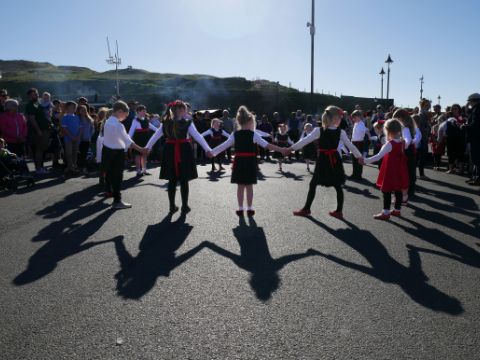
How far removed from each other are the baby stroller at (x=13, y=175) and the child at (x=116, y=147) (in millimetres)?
3087

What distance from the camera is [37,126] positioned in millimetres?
11875

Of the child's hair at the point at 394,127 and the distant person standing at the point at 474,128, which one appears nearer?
the child's hair at the point at 394,127

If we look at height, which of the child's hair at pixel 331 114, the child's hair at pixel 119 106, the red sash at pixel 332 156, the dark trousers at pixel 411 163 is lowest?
the dark trousers at pixel 411 163

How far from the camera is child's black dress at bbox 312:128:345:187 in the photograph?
7.31 meters

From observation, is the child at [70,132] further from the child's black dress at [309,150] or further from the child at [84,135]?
the child's black dress at [309,150]

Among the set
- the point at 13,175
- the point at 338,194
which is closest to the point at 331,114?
the point at 338,194

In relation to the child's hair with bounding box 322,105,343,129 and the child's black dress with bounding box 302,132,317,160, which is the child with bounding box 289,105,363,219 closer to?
the child's hair with bounding box 322,105,343,129

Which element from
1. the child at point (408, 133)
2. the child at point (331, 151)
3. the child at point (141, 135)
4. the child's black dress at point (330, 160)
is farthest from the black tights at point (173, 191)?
the child at point (141, 135)

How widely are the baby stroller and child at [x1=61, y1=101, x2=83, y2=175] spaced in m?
1.62

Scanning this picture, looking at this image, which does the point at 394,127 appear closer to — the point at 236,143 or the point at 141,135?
the point at 236,143

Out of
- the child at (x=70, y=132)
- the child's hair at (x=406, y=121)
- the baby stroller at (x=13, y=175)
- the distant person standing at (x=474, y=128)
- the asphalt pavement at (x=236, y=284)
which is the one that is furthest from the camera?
the child at (x=70, y=132)

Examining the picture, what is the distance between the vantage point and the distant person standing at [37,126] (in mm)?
11836

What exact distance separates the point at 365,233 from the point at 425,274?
1.73 meters

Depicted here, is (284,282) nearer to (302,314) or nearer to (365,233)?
(302,314)
